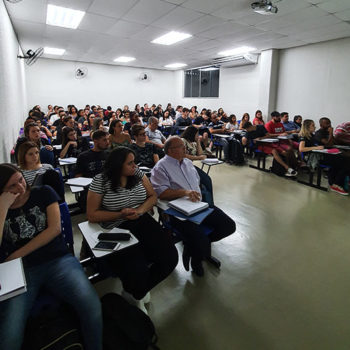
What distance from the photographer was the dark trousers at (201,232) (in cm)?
188

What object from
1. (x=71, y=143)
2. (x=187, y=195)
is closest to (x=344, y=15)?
(x=187, y=195)

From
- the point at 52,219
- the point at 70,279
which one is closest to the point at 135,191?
the point at 52,219

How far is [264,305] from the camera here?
5.88 ft

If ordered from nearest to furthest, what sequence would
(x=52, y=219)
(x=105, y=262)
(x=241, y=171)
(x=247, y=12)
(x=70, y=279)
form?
(x=70, y=279), (x=52, y=219), (x=105, y=262), (x=247, y=12), (x=241, y=171)

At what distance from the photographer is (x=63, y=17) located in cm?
485

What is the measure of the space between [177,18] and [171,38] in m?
1.68

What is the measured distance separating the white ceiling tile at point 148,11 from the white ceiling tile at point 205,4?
11.4 inches

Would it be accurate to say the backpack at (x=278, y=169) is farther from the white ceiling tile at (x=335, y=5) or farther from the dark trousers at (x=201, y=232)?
the dark trousers at (x=201, y=232)

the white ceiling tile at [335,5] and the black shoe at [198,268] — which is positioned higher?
the white ceiling tile at [335,5]

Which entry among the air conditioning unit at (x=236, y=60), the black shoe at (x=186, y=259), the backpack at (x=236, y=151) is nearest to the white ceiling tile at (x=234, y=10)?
the backpack at (x=236, y=151)

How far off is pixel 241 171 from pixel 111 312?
179 inches

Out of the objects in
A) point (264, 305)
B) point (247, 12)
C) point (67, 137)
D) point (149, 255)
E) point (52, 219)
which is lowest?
point (264, 305)

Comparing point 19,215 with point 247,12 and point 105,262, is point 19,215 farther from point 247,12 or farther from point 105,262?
point 247,12

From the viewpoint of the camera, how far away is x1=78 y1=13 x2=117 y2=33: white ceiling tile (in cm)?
471
